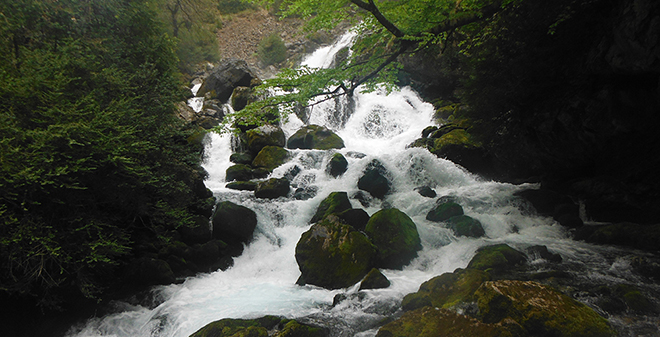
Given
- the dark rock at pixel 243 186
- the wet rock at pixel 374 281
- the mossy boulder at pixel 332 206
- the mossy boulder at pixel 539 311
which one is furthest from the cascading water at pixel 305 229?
the mossy boulder at pixel 539 311

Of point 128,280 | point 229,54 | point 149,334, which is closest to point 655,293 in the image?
point 149,334

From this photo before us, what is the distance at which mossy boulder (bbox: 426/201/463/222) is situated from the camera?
982 cm

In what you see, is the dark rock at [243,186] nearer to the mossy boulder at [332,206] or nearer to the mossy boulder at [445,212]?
the mossy boulder at [332,206]

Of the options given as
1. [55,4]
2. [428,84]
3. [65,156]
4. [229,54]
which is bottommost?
[65,156]

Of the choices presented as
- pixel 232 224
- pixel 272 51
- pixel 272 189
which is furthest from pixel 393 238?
pixel 272 51

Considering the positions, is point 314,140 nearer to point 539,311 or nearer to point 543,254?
point 543,254

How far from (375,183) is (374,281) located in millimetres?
6568

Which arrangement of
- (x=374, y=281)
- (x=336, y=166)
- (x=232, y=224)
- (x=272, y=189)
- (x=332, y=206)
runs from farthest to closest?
(x=336, y=166)
(x=272, y=189)
(x=332, y=206)
(x=232, y=224)
(x=374, y=281)

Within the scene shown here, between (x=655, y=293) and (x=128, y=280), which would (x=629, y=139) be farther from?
(x=128, y=280)

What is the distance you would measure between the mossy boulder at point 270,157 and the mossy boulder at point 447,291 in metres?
11.2

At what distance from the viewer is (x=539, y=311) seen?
13.3 feet

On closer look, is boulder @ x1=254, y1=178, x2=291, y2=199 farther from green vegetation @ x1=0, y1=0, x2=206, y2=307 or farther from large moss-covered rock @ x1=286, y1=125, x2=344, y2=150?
large moss-covered rock @ x1=286, y1=125, x2=344, y2=150

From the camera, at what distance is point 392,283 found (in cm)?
680

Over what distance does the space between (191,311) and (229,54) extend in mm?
41965
